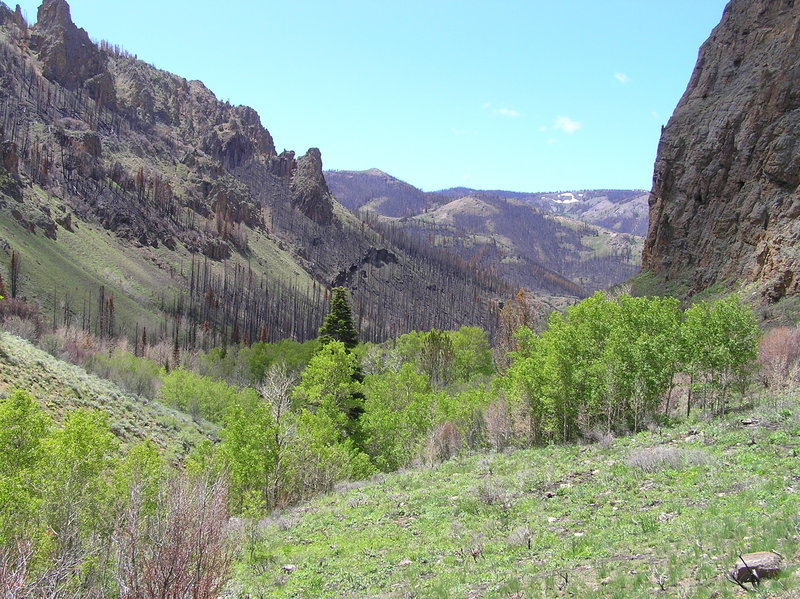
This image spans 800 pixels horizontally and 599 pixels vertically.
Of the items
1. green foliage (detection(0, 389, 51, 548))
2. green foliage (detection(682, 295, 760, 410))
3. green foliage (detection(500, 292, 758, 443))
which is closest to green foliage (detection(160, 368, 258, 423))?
green foliage (detection(500, 292, 758, 443))

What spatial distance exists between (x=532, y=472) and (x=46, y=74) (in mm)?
224664

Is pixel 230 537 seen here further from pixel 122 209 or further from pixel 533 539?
pixel 122 209

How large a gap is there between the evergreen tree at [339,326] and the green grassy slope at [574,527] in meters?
21.2


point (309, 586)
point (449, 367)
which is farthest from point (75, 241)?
point (309, 586)

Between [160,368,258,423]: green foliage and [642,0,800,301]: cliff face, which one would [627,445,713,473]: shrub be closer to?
[642,0,800,301]: cliff face

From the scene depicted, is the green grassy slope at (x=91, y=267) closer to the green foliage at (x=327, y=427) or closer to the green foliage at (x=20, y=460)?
the green foliage at (x=327, y=427)

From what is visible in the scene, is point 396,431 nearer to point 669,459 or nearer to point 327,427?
point 327,427

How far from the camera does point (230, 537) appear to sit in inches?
544

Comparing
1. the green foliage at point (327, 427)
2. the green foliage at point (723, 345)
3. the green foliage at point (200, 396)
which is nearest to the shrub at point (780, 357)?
the green foliage at point (723, 345)

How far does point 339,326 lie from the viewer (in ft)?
141

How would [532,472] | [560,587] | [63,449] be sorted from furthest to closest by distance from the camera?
[532,472], [63,449], [560,587]

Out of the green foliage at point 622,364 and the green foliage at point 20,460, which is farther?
the green foliage at point 622,364

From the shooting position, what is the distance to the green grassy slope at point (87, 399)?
108 ft

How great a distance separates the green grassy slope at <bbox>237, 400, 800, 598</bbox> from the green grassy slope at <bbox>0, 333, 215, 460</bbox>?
19.2 meters
